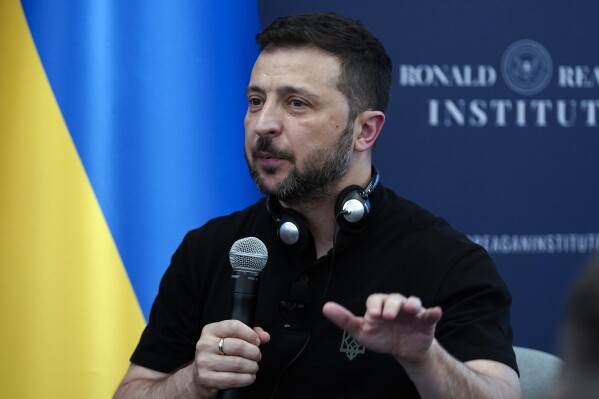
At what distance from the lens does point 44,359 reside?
2.31 meters

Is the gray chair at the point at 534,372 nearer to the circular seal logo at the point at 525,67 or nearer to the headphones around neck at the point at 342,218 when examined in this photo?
the headphones around neck at the point at 342,218

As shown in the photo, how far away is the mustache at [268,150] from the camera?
1.86 meters

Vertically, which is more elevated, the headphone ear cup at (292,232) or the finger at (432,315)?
the headphone ear cup at (292,232)

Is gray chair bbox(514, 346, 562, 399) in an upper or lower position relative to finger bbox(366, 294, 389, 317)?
lower

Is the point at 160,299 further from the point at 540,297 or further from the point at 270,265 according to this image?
the point at 540,297

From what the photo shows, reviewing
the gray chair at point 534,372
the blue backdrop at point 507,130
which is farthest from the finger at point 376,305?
the blue backdrop at point 507,130

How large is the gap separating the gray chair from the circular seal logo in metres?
1.07

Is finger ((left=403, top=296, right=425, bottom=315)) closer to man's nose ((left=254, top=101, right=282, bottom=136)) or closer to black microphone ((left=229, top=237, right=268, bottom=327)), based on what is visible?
black microphone ((left=229, top=237, right=268, bottom=327))

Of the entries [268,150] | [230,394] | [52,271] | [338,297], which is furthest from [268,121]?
[52,271]

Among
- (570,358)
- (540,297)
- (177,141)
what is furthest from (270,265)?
(540,297)

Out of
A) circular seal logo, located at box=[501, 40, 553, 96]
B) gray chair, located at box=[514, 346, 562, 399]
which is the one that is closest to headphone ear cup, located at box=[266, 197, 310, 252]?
gray chair, located at box=[514, 346, 562, 399]

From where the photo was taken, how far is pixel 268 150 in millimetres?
1862

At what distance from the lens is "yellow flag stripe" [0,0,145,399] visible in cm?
231

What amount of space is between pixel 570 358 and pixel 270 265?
1338 millimetres
